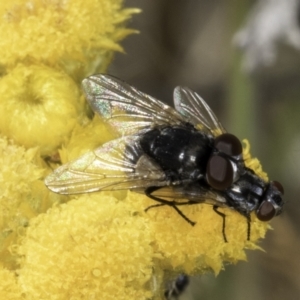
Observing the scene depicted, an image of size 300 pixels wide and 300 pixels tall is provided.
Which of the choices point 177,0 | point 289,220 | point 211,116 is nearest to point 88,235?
point 211,116

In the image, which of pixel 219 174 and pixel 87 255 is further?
pixel 219 174

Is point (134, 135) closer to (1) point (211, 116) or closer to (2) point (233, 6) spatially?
(1) point (211, 116)

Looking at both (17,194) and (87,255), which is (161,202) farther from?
(17,194)

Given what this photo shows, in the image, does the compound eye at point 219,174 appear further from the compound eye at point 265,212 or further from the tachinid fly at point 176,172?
the compound eye at point 265,212

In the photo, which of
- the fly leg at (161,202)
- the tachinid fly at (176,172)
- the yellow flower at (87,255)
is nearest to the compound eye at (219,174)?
the tachinid fly at (176,172)

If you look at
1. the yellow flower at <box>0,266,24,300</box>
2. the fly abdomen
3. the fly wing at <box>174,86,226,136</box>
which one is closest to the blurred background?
the fly wing at <box>174,86,226,136</box>

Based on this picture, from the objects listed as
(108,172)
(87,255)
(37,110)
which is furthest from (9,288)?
(37,110)
